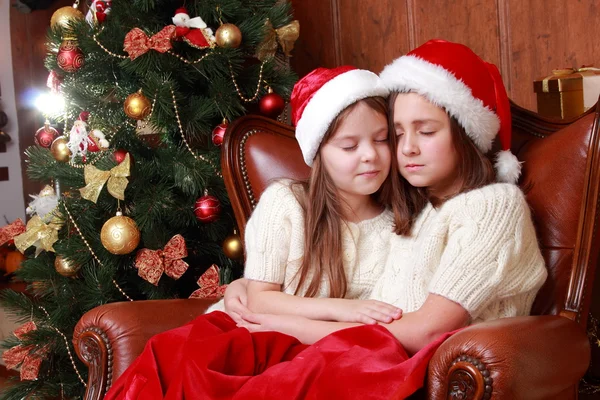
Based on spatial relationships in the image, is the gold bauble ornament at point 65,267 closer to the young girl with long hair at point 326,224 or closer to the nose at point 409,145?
the young girl with long hair at point 326,224

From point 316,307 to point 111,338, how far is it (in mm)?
529

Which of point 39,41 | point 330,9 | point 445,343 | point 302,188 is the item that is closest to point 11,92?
point 39,41

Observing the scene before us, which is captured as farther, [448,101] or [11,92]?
[11,92]

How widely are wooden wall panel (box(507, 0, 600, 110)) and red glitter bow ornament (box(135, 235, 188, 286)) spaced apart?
4.44 ft

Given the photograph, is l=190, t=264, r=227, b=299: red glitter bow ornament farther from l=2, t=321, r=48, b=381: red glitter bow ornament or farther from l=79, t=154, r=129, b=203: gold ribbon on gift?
l=2, t=321, r=48, b=381: red glitter bow ornament

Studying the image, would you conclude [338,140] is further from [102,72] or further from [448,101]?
[102,72]

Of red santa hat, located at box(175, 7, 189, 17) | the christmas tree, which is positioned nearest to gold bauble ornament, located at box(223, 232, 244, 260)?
the christmas tree

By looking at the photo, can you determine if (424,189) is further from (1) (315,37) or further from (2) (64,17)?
(1) (315,37)

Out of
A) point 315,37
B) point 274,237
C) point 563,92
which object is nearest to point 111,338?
point 274,237

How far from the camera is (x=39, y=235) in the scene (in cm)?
258

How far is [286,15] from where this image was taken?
251cm

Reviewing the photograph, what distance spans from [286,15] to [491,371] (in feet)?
5.37

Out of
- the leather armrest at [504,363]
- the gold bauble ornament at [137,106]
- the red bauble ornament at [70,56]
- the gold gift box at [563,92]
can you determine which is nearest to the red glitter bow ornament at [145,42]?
the gold bauble ornament at [137,106]

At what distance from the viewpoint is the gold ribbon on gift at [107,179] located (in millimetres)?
2326
